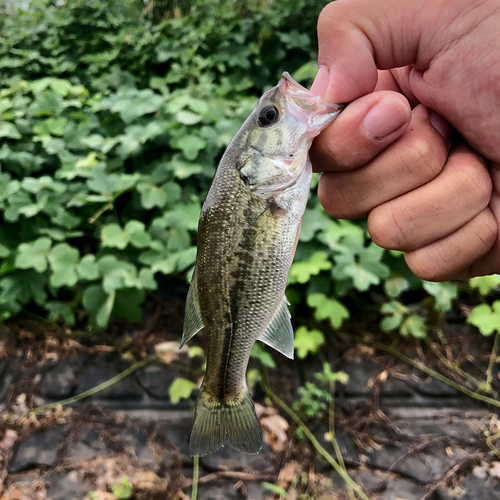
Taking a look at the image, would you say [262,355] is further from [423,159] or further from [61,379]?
[423,159]

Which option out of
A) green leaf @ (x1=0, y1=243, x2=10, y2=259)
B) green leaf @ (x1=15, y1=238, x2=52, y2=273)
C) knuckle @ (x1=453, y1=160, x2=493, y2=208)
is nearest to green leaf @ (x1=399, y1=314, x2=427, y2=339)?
knuckle @ (x1=453, y1=160, x2=493, y2=208)

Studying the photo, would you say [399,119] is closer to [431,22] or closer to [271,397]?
[431,22]

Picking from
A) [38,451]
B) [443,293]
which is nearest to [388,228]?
[443,293]

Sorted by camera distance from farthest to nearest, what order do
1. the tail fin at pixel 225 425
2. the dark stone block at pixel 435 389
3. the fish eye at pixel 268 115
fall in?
the dark stone block at pixel 435 389 → the tail fin at pixel 225 425 → the fish eye at pixel 268 115

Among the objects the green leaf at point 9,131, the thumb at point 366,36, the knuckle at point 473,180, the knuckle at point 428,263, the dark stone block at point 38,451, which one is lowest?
the dark stone block at point 38,451

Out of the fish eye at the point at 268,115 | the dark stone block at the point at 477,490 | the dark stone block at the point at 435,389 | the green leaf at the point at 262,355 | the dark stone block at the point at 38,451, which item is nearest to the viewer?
the fish eye at the point at 268,115

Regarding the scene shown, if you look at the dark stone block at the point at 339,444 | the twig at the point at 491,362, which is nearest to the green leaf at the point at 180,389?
the dark stone block at the point at 339,444

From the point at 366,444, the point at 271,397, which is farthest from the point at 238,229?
the point at 366,444

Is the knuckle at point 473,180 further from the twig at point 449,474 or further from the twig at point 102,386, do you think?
the twig at point 102,386
